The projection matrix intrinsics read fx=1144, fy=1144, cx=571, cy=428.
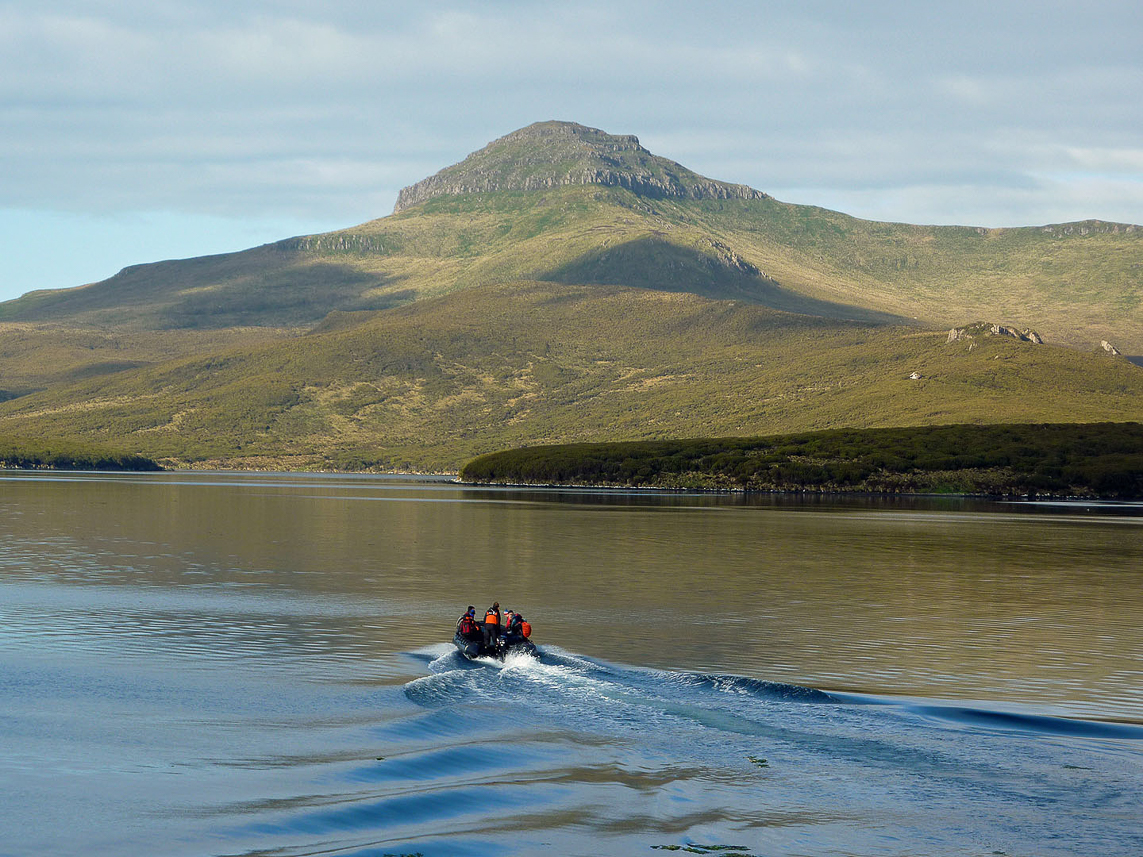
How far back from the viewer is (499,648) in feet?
112

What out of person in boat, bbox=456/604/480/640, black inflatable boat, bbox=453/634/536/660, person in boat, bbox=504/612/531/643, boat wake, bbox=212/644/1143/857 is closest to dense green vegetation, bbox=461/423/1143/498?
person in boat, bbox=504/612/531/643

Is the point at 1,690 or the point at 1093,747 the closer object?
the point at 1093,747

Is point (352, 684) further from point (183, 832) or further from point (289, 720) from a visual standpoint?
point (183, 832)

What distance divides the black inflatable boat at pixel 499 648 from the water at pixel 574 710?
400mm

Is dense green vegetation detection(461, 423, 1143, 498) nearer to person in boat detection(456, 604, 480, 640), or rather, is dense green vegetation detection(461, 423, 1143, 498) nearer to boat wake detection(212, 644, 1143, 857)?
person in boat detection(456, 604, 480, 640)

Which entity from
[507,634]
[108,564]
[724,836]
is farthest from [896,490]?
[724,836]

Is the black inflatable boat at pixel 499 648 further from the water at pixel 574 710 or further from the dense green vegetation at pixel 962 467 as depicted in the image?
the dense green vegetation at pixel 962 467

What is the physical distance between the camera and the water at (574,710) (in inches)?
741

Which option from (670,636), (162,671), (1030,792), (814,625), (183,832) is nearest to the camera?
(183,832)

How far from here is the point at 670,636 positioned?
127 ft

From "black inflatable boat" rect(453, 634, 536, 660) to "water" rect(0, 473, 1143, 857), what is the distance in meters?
0.40

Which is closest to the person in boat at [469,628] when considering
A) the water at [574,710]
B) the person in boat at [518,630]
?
the water at [574,710]

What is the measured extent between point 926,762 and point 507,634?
14.6 meters

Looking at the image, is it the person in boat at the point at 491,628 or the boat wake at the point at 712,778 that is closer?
the boat wake at the point at 712,778
